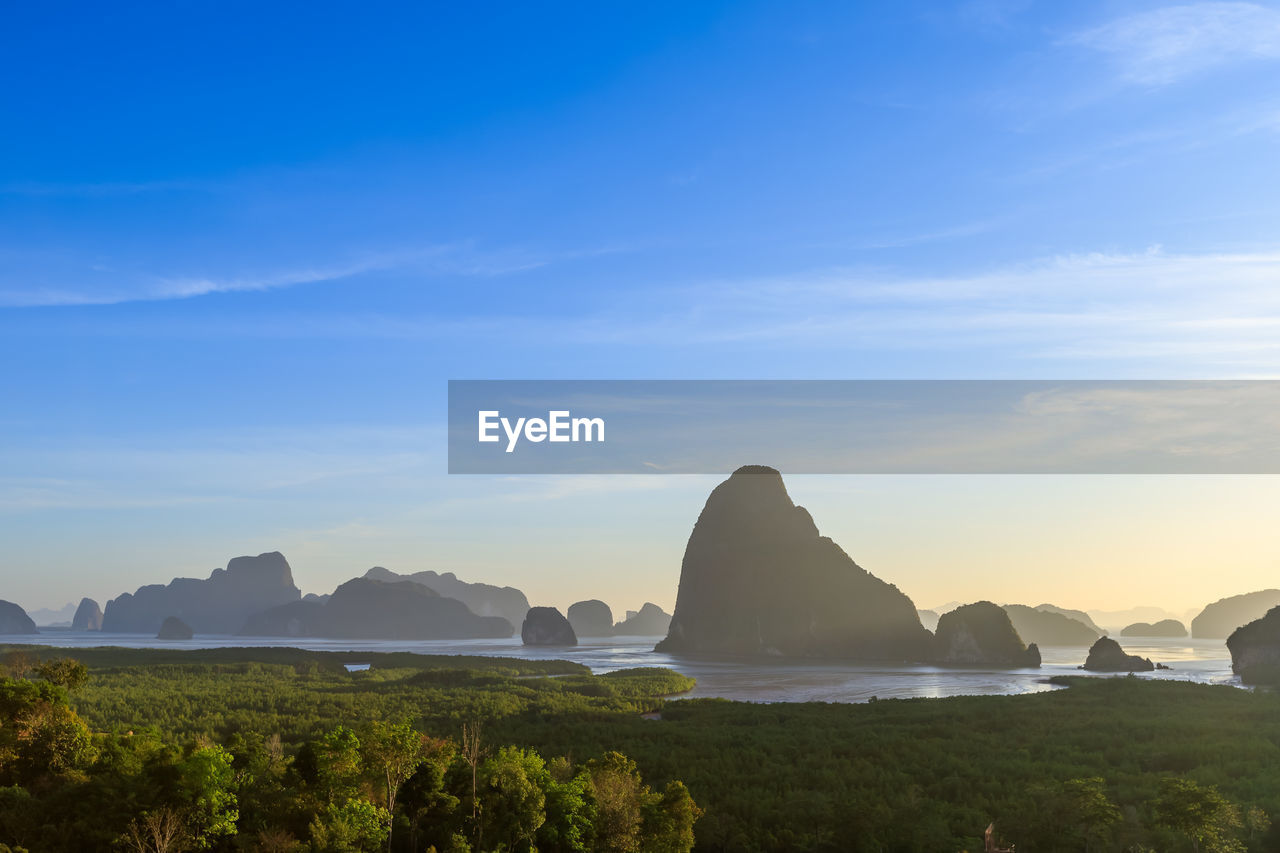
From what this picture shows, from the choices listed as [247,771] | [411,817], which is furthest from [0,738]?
[411,817]

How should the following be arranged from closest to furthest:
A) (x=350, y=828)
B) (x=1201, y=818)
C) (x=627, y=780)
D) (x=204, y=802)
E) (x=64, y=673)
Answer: (x=350, y=828)
(x=204, y=802)
(x=1201, y=818)
(x=627, y=780)
(x=64, y=673)

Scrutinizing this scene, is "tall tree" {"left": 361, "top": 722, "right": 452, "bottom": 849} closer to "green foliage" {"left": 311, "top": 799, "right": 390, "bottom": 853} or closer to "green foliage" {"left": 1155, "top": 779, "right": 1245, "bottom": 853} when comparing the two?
"green foliage" {"left": 311, "top": 799, "right": 390, "bottom": 853}

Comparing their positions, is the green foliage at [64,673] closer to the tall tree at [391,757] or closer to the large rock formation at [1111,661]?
the tall tree at [391,757]

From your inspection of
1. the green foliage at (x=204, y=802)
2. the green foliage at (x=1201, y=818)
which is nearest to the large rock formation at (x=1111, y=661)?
the green foliage at (x=1201, y=818)

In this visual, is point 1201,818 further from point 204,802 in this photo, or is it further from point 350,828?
point 204,802

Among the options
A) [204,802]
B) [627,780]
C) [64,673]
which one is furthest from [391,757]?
[64,673]
